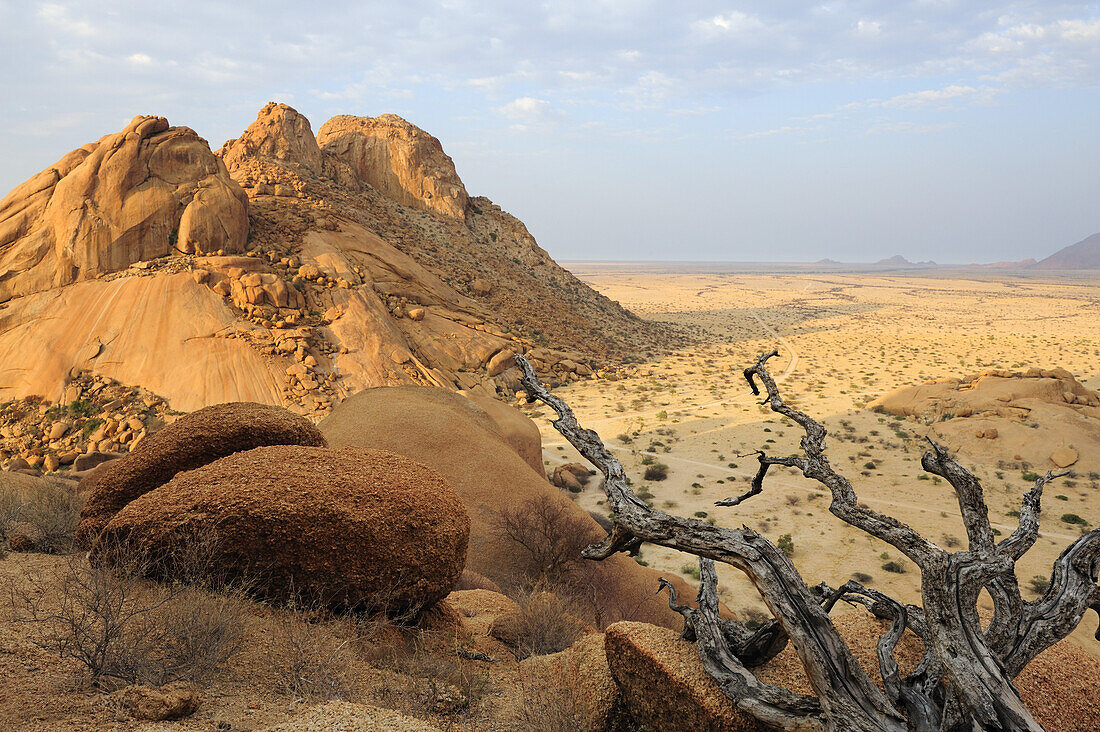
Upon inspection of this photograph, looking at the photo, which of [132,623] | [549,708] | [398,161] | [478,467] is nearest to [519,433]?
[478,467]

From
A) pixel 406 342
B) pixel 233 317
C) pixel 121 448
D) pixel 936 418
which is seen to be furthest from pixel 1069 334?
pixel 121 448

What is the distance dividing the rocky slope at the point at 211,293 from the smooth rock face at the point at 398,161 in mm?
11025

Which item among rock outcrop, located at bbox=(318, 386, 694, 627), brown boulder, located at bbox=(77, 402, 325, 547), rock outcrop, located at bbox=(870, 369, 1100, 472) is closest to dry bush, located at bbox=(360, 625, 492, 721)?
brown boulder, located at bbox=(77, 402, 325, 547)

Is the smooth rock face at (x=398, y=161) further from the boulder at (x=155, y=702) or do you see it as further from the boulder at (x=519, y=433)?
the boulder at (x=155, y=702)

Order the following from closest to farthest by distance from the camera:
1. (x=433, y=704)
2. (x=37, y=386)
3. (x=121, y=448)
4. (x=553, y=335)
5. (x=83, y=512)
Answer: (x=433, y=704) → (x=83, y=512) → (x=121, y=448) → (x=37, y=386) → (x=553, y=335)

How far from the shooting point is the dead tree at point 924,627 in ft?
13.4

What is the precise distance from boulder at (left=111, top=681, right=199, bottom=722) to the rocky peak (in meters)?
42.4

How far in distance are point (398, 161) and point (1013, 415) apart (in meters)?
44.7

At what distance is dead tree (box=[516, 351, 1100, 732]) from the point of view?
161 inches

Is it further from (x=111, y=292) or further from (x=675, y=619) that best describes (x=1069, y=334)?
(x=111, y=292)

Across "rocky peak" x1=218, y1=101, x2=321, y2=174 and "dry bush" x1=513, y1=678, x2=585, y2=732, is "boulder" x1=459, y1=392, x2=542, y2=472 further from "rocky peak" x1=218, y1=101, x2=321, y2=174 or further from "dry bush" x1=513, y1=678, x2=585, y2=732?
"rocky peak" x1=218, y1=101, x2=321, y2=174

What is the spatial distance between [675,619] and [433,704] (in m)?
6.57

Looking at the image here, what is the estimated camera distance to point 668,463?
23.8m

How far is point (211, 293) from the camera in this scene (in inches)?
1031
